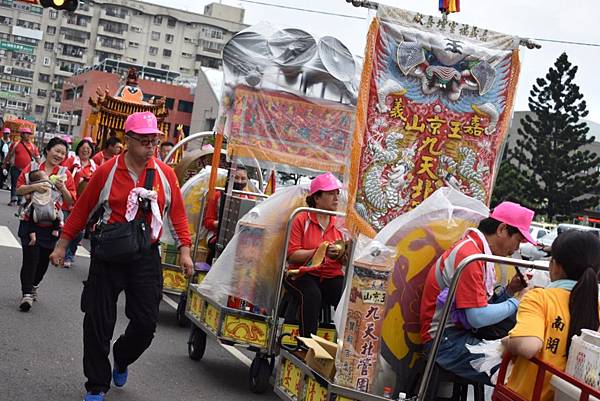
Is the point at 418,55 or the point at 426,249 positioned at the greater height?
the point at 418,55

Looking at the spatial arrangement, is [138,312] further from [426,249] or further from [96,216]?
[426,249]

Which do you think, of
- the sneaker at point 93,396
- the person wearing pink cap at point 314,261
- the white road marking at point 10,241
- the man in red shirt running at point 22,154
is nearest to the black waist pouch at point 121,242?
the sneaker at point 93,396

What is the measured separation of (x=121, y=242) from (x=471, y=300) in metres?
2.29

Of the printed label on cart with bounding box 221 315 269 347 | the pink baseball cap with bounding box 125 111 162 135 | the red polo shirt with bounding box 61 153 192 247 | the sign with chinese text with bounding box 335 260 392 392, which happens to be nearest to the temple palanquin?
the printed label on cart with bounding box 221 315 269 347

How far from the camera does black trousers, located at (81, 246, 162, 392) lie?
20.5 feet

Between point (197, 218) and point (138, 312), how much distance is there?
4.46 meters

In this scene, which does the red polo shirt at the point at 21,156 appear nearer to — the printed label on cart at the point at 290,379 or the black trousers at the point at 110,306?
the black trousers at the point at 110,306

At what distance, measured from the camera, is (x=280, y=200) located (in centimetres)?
773

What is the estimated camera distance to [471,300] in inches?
203

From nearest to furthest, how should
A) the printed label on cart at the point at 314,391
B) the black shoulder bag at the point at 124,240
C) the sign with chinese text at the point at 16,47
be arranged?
1. the printed label on cart at the point at 314,391
2. the black shoulder bag at the point at 124,240
3. the sign with chinese text at the point at 16,47

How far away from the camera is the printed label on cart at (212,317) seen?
302 inches

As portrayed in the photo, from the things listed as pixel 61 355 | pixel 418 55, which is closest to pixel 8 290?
pixel 61 355

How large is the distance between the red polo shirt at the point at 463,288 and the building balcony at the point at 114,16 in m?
117

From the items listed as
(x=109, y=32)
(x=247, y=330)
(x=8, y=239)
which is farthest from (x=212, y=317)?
(x=109, y=32)
